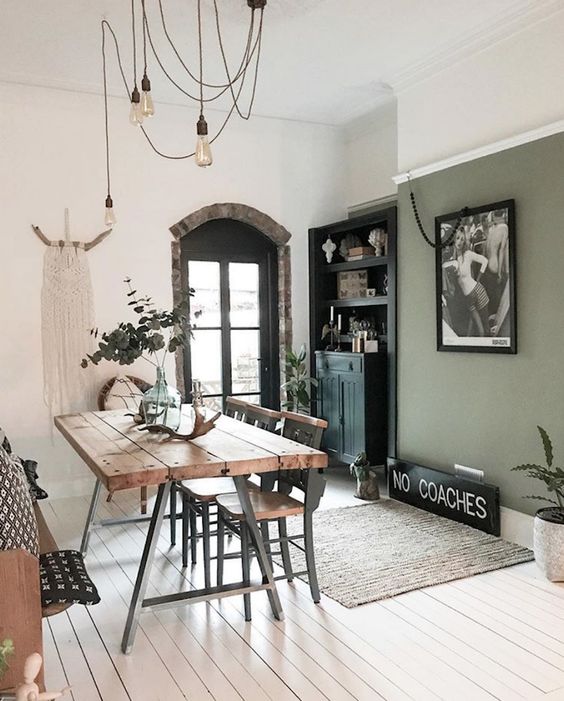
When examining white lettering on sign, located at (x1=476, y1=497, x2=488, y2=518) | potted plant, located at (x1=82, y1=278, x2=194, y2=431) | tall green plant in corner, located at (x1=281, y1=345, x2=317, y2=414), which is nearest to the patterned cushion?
potted plant, located at (x1=82, y1=278, x2=194, y2=431)

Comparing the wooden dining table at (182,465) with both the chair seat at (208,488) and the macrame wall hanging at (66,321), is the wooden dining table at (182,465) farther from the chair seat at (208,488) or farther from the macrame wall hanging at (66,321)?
the macrame wall hanging at (66,321)

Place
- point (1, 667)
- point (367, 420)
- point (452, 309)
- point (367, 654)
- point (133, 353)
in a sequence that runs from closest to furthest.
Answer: point (1, 667) < point (367, 654) < point (133, 353) < point (452, 309) < point (367, 420)

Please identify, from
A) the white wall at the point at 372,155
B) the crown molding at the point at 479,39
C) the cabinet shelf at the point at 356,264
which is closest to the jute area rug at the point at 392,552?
the cabinet shelf at the point at 356,264

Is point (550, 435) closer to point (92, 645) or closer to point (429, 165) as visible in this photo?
point (429, 165)

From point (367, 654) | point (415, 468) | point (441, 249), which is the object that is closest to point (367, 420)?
point (415, 468)

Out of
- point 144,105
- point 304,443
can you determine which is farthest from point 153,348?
point 144,105

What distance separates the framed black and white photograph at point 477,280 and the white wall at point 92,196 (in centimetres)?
181

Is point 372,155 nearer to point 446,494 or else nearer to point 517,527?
point 446,494

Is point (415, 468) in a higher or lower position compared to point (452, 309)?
lower

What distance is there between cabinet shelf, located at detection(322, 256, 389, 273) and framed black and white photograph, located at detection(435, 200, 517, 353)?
0.70 metres

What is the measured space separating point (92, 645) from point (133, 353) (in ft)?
4.80

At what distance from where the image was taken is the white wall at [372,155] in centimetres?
558

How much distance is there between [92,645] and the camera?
9.16ft

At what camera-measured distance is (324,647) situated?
108 inches
